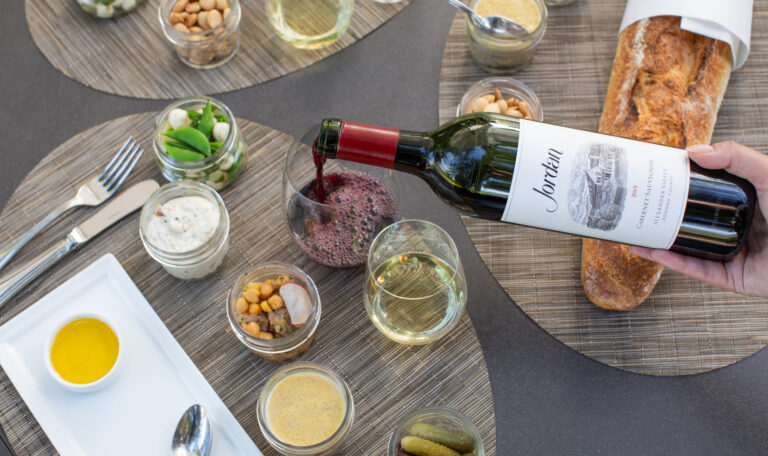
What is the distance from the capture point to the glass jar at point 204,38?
128 centimetres

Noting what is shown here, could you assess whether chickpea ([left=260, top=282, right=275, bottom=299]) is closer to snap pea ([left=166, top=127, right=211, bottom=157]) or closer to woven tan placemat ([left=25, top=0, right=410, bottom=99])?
snap pea ([left=166, top=127, right=211, bottom=157])

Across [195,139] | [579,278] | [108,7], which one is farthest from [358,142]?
[108,7]

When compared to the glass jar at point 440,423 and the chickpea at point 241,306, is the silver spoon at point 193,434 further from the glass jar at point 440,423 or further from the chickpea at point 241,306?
the glass jar at point 440,423

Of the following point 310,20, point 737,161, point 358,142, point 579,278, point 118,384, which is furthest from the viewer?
point 310,20

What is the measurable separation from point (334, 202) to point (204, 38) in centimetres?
44

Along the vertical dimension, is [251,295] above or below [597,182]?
below

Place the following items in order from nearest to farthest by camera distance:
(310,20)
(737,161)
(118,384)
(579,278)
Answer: (737,161)
(118,384)
(579,278)
(310,20)

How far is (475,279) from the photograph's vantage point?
1.20 meters

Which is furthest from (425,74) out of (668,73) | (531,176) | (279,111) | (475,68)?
(531,176)

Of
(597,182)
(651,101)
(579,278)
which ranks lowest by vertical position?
(579,278)

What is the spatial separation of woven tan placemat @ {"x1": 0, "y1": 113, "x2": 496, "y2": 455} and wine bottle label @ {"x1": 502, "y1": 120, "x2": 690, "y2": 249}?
342mm

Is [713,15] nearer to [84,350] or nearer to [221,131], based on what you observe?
[221,131]

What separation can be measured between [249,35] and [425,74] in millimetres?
362

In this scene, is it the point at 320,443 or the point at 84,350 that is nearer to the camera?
the point at 320,443
